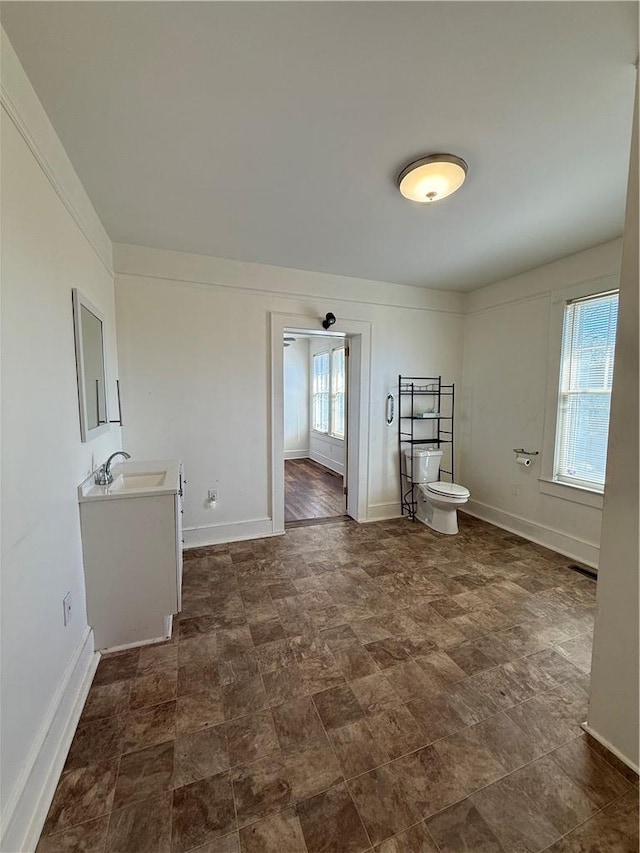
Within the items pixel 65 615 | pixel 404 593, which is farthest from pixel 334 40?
pixel 404 593

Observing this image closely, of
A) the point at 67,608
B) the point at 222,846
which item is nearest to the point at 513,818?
the point at 222,846

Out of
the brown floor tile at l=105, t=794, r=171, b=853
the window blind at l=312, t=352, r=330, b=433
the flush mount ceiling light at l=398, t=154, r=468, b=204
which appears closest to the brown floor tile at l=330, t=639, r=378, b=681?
the brown floor tile at l=105, t=794, r=171, b=853

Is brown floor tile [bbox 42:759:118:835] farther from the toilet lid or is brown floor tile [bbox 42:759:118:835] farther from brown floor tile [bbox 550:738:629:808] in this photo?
the toilet lid

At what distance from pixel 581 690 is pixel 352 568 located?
1.48m

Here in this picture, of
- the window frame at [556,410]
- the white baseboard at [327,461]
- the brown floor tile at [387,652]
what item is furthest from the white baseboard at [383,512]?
the white baseboard at [327,461]

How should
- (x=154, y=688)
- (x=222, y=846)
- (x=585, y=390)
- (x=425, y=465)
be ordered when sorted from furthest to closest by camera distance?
(x=425, y=465) < (x=585, y=390) < (x=154, y=688) < (x=222, y=846)

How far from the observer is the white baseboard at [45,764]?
98 cm

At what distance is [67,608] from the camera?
1.52 metres

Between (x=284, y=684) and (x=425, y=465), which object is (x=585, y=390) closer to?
(x=425, y=465)

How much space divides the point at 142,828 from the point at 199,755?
9.8 inches

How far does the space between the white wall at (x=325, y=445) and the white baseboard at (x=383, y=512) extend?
1.93 meters

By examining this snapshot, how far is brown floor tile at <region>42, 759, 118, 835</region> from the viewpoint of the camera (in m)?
1.10

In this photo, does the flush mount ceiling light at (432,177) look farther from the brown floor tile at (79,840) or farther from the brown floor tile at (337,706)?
A: the brown floor tile at (79,840)

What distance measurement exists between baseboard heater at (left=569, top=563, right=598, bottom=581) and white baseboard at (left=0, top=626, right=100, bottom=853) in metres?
3.34
